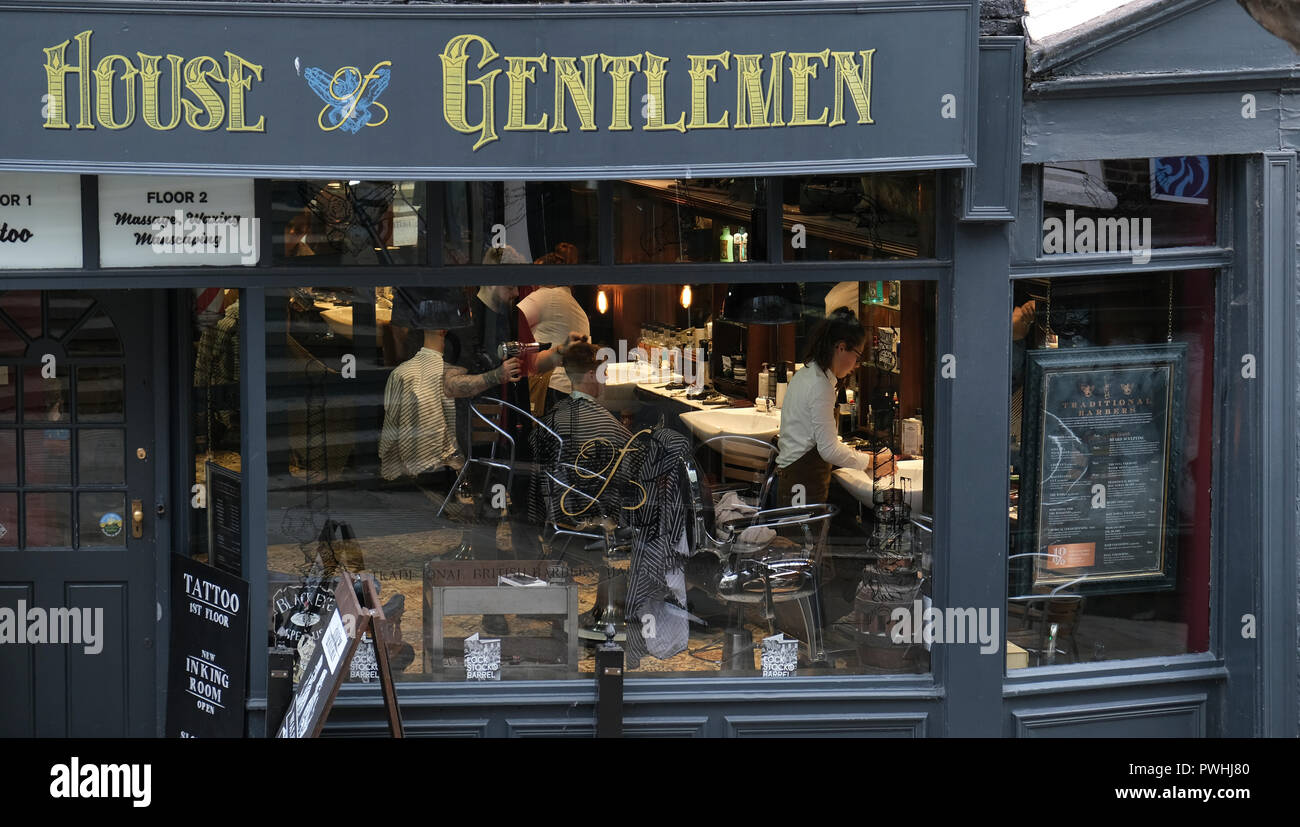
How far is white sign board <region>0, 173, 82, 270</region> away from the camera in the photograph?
6.39 meters

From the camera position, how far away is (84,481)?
23.5 ft

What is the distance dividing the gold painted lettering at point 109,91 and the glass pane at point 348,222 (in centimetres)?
73

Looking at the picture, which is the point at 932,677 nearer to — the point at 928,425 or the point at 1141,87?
the point at 928,425

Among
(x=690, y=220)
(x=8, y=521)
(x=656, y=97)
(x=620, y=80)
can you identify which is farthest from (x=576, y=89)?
(x=8, y=521)

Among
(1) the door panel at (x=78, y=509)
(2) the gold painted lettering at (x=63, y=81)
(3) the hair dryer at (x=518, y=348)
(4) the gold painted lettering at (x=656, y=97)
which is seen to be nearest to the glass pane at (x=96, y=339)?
(1) the door panel at (x=78, y=509)

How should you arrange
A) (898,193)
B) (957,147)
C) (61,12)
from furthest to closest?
(898,193) < (957,147) < (61,12)

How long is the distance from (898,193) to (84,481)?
4296 mm

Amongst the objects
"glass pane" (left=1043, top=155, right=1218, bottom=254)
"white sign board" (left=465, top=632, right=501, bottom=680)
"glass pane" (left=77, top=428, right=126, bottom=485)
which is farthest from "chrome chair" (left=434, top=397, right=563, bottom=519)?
"glass pane" (left=1043, top=155, right=1218, bottom=254)

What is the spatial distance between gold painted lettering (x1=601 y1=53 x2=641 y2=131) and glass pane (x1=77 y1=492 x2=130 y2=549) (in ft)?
10.4

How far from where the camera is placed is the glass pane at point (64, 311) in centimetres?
709

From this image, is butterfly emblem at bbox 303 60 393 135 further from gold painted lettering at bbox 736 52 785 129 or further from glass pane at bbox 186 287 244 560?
gold painted lettering at bbox 736 52 785 129

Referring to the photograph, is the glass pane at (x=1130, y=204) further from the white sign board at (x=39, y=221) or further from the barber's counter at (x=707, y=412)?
the white sign board at (x=39, y=221)

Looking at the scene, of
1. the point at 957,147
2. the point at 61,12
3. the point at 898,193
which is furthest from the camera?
the point at 898,193

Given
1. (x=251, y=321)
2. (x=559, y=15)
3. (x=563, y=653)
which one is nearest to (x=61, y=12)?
(x=251, y=321)
